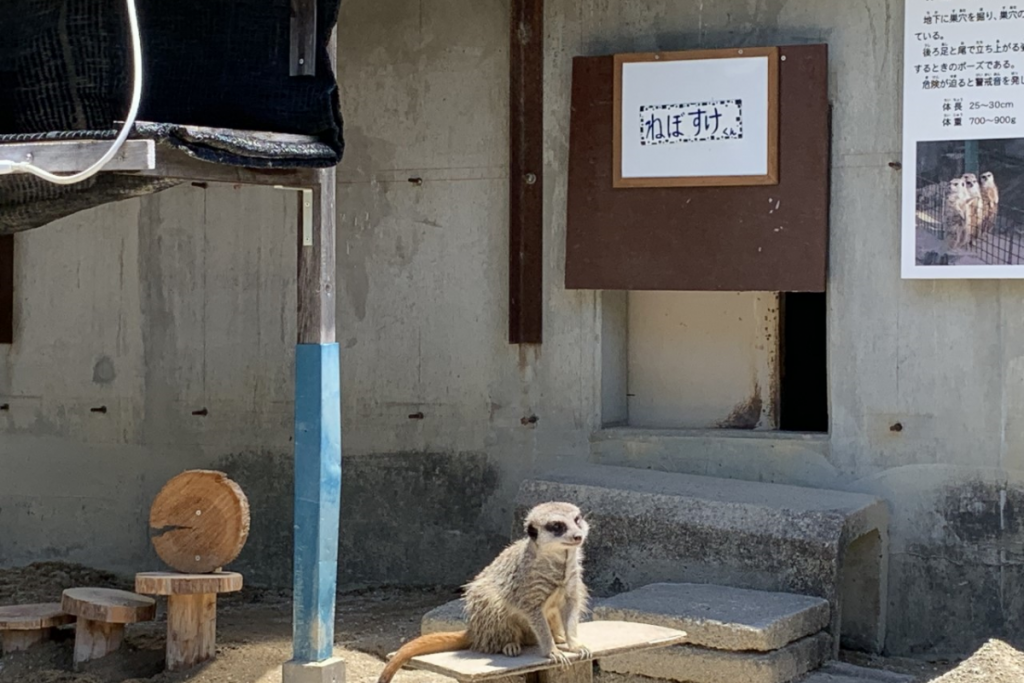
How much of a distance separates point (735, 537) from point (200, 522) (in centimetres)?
262

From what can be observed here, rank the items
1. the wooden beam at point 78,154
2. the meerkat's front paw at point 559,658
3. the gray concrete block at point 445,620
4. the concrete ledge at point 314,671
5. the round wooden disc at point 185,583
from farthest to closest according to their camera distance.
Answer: the round wooden disc at point 185,583
the gray concrete block at point 445,620
the concrete ledge at point 314,671
the wooden beam at point 78,154
the meerkat's front paw at point 559,658

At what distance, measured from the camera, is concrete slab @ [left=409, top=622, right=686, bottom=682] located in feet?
17.5

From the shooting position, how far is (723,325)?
29.5ft

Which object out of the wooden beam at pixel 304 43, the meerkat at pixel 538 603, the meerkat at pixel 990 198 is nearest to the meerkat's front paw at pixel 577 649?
the meerkat at pixel 538 603

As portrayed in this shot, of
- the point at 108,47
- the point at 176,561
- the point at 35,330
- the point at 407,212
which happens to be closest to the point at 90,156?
the point at 108,47

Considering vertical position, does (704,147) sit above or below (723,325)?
above

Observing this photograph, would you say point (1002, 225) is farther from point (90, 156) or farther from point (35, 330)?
point (35, 330)

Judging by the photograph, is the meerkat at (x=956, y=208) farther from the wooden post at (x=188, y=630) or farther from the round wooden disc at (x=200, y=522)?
the wooden post at (x=188, y=630)

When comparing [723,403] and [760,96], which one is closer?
[760,96]

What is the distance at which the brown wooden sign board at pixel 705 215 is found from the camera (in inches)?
318

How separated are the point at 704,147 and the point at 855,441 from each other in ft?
5.81

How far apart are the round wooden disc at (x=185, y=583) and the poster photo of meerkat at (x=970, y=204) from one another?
3867 millimetres

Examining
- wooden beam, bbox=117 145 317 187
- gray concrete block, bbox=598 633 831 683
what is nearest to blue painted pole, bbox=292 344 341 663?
wooden beam, bbox=117 145 317 187

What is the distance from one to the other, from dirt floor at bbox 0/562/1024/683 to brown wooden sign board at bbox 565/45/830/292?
2.06 meters
